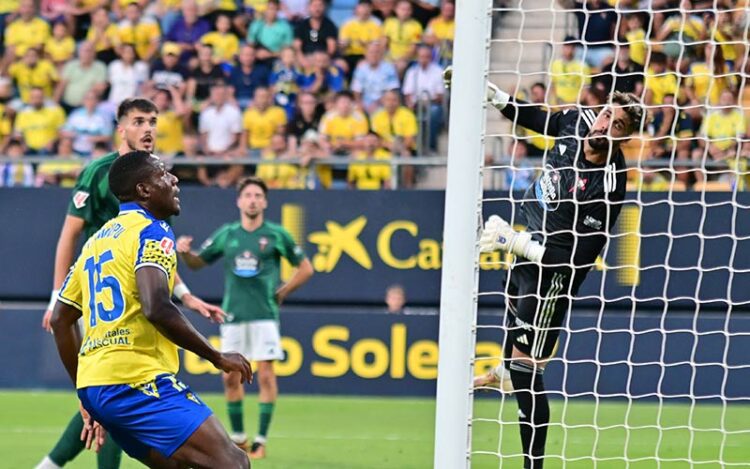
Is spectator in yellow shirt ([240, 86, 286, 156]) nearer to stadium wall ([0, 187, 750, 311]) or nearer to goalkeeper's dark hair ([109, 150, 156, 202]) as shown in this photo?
stadium wall ([0, 187, 750, 311])

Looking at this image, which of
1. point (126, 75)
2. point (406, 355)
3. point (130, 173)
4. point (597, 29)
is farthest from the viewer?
point (126, 75)

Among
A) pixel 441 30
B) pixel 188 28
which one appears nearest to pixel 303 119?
pixel 441 30

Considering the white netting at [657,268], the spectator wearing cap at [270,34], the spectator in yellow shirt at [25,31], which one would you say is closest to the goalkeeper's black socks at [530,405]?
the white netting at [657,268]

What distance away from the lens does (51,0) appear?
46.3ft

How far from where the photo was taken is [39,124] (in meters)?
13.1

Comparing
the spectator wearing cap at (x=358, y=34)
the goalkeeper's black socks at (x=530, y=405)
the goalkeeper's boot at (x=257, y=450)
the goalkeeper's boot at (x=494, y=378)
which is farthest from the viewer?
the spectator wearing cap at (x=358, y=34)

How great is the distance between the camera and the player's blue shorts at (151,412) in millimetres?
4586

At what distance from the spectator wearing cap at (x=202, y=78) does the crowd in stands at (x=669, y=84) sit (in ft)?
11.5

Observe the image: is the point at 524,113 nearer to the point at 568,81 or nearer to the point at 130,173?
the point at 130,173

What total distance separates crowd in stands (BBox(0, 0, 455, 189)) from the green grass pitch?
7.76 feet

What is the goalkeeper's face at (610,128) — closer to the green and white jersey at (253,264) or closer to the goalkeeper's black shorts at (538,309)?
the goalkeeper's black shorts at (538,309)

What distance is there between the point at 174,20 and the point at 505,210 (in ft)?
16.6

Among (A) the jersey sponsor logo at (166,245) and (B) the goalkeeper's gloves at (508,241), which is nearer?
(A) the jersey sponsor logo at (166,245)

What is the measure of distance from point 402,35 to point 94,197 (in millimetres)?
7257
